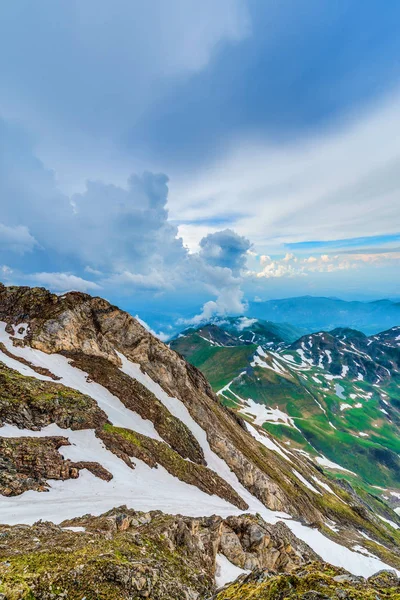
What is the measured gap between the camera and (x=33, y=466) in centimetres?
2489

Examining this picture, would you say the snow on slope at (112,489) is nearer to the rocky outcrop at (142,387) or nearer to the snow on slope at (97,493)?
the snow on slope at (97,493)

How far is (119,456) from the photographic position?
3366 cm

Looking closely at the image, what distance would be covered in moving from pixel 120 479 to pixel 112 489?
2387 mm

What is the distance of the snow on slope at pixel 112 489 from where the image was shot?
21.6 m

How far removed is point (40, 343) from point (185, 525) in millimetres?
39879

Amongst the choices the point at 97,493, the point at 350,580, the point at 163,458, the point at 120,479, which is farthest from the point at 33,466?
the point at 350,580

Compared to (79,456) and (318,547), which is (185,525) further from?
(318,547)

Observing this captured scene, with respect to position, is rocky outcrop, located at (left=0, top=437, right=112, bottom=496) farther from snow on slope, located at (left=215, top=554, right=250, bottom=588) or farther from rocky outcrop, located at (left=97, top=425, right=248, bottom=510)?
snow on slope, located at (left=215, top=554, right=250, bottom=588)

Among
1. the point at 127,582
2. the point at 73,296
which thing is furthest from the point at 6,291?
the point at 127,582

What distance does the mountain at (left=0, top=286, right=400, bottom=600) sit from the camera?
13.5 metres

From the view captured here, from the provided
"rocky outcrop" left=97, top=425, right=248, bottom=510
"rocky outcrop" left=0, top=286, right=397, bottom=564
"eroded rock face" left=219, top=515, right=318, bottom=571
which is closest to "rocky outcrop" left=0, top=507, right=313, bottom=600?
"eroded rock face" left=219, top=515, right=318, bottom=571

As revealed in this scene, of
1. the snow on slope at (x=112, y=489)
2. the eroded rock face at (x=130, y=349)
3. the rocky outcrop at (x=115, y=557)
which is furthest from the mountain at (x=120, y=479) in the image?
the eroded rock face at (x=130, y=349)

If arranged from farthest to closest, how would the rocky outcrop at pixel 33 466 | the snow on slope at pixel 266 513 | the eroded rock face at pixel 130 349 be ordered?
the eroded rock face at pixel 130 349 < the snow on slope at pixel 266 513 < the rocky outcrop at pixel 33 466

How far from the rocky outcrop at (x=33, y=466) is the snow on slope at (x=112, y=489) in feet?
2.16
